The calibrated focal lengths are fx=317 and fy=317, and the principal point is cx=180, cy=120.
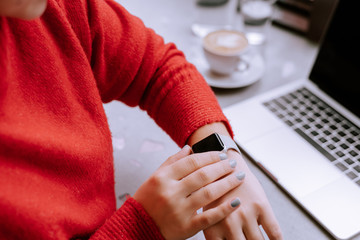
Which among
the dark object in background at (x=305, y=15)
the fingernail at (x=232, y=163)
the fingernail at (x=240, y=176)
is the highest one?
the dark object in background at (x=305, y=15)

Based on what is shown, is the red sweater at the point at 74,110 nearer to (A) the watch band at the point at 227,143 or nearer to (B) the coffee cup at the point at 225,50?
(A) the watch band at the point at 227,143

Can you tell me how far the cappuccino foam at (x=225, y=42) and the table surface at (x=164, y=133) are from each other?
85 mm

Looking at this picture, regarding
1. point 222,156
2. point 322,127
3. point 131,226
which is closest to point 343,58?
point 322,127

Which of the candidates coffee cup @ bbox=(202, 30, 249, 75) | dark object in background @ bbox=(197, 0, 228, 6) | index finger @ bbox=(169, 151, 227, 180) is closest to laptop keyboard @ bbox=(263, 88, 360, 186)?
coffee cup @ bbox=(202, 30, 249, 75)

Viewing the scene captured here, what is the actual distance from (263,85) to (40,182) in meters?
0.55

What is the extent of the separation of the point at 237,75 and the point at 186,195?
0.42 metres

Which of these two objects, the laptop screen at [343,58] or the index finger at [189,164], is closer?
the index finger at [189,164]

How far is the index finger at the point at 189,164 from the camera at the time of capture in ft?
1.44

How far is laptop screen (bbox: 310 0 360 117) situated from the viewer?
0.60m

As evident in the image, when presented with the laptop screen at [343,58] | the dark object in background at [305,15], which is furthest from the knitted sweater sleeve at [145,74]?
the dark object in background at [305,15]

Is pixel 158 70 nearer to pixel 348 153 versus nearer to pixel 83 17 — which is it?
pixel 83 17

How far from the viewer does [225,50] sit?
28.5 inches

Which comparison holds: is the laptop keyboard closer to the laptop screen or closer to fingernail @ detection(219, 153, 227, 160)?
the laptop screen

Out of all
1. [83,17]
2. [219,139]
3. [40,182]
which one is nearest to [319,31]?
[219,139]
